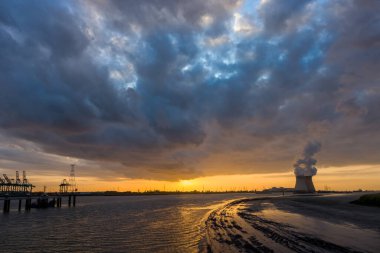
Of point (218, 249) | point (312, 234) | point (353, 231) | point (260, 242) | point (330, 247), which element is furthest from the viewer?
point (353, 231)

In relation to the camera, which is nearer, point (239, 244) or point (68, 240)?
point (239, 244)

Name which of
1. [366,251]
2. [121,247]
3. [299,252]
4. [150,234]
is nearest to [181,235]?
[150,234]

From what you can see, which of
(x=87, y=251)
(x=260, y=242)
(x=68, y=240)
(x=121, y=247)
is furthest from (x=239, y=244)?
(x=68, y=240)

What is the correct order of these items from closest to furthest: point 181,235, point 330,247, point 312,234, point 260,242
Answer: point 330,247
point 260,242
point 312,234
point 181,235

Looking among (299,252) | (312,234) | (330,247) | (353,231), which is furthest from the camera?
(353,231)

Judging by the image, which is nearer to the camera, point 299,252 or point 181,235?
point 299,252

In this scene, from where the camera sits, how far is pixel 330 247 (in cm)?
2444

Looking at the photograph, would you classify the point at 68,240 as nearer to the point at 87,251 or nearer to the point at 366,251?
the point at 87,251

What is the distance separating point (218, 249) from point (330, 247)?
8.85 meters

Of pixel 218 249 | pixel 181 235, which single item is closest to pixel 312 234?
pixel 218 249

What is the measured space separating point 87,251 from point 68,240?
8341 mm

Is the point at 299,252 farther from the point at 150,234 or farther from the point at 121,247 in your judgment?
the point at 150,234

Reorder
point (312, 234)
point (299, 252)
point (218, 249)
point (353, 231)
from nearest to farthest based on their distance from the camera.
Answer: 1. point (299, 252)
2. point (218, 249)
3. point (312, 234)
4. point (353, 231)

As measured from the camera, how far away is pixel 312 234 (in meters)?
32.0
